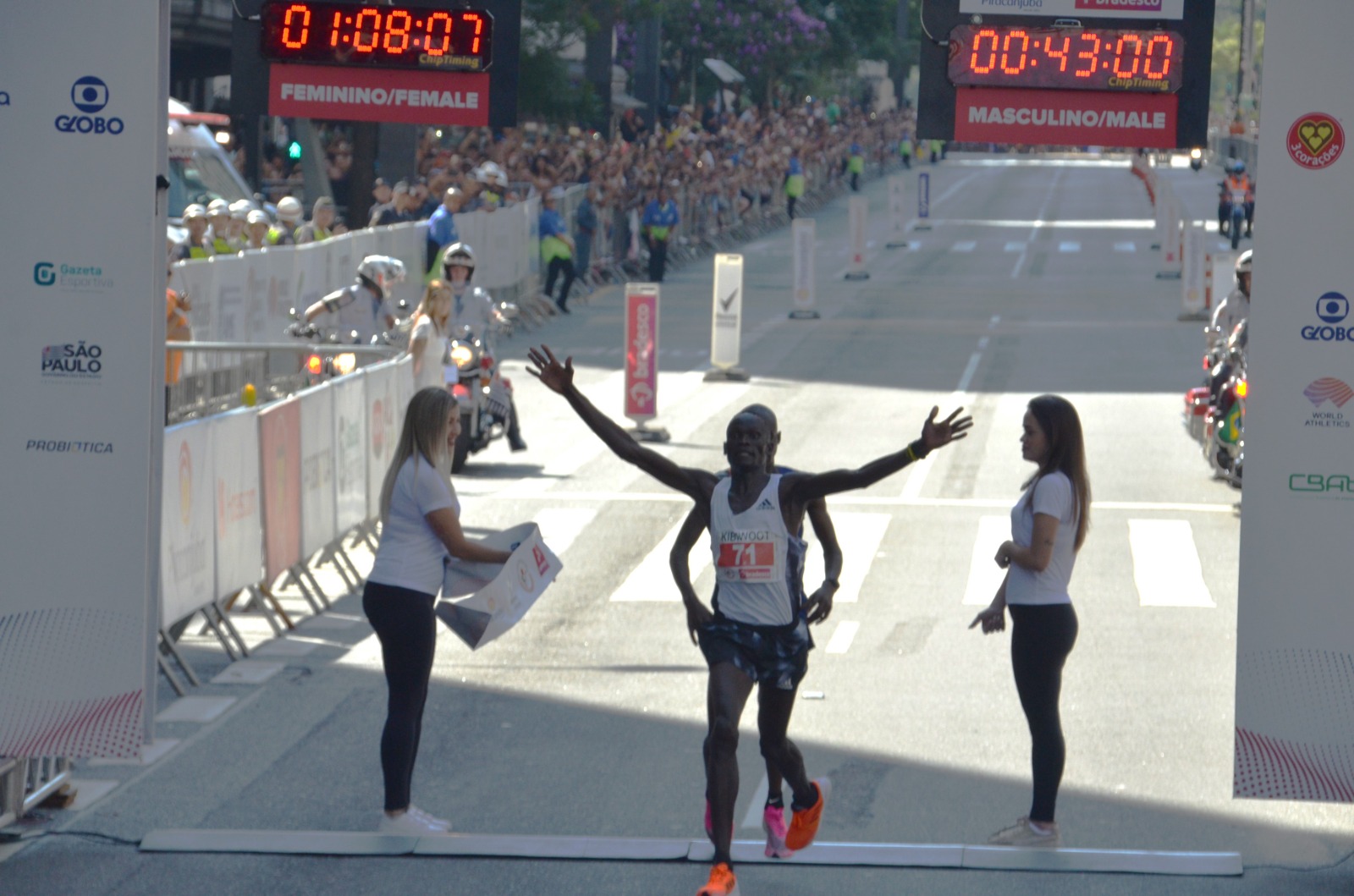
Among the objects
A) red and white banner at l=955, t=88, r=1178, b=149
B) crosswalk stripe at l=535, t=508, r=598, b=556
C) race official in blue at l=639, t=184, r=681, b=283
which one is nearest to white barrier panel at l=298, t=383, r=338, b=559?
crosswalk stripe at l=535, t=508, r=598, b=556

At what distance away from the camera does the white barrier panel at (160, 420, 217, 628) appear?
1058 centimetres

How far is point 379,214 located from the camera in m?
28.6

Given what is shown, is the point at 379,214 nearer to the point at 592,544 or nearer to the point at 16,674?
the point at 592,544

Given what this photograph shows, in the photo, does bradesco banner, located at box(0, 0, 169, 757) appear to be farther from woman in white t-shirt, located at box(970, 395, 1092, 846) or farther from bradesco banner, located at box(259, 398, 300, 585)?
bradesco banner, located at box(259, 398, 300, 585)

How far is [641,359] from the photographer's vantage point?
20781 mm

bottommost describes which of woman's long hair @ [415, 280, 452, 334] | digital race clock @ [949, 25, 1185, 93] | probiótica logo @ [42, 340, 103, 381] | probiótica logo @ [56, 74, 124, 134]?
woman's long hair @ [415, 280, 452, 334]

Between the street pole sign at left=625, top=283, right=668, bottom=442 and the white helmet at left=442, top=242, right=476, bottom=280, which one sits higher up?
the white helmet at left=442, top=242, right=476, bottom=280

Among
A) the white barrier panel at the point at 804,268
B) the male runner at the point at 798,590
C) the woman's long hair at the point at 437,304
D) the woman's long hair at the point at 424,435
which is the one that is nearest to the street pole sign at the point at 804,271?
the white barrier panel at the point at 804,268

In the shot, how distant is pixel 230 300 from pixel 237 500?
32.4 feet

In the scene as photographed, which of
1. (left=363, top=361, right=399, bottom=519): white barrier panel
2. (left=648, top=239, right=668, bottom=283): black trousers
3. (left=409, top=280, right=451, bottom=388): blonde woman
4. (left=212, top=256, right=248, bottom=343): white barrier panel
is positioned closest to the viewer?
(left=363, top=361, right=399, bottom=519): white barrier panel

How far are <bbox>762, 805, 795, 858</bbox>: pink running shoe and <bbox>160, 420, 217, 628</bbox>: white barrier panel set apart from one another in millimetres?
3999

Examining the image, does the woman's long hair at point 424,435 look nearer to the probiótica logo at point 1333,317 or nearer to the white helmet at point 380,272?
the probiótica logo at point 1333,317

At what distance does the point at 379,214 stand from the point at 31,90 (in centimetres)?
2101

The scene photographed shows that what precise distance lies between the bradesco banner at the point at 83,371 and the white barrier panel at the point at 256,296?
13.8 meters
